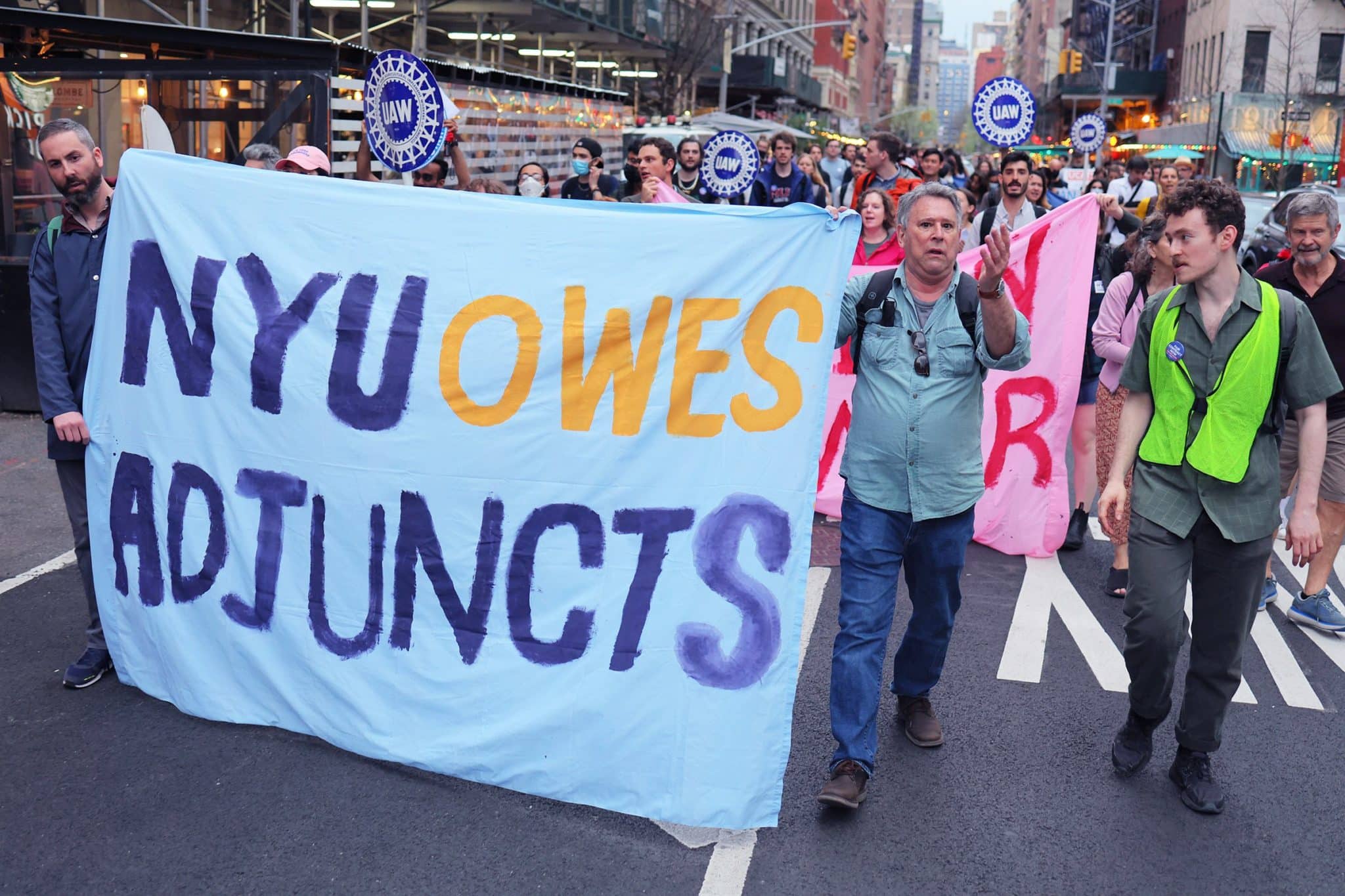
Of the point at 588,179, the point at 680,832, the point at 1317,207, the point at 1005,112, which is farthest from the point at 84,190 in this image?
the point at 1005,112

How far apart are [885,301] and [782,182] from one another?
28.6ft

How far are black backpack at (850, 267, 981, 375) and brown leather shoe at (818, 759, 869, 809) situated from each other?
4.22 feet

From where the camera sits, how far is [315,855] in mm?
3744

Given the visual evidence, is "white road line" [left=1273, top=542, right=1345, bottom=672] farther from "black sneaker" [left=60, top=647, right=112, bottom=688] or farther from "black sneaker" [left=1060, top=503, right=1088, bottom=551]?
"black sneaker" [left=60, top=647, right=112, bottom=688]

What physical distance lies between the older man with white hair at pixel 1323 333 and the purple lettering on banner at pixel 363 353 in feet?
10.6

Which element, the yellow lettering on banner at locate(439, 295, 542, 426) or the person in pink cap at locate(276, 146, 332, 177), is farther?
the person in pink cap at locate(276, 146, 332, 177)

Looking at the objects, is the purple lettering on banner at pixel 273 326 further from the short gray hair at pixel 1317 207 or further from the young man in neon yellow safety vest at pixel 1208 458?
the short gray hair at pixel 1317 207

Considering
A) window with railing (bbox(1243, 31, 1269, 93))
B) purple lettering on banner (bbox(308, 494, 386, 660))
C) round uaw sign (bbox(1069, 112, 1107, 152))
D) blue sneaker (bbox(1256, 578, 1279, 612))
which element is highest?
window with railing (bbox(1243, 31, 1269, 93))

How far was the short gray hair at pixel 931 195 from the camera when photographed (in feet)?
13.5

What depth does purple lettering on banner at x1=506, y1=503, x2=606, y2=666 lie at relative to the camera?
404 centimetres

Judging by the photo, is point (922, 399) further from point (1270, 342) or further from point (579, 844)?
point (579, 844)

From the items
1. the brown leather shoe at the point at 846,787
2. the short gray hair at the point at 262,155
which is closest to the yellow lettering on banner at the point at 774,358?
the brown leather shoe at the point at 846,787

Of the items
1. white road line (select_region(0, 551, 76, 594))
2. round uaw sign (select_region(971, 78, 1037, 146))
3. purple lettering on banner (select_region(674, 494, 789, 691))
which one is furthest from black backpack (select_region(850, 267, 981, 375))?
round uaw sign (select_region(971, 78, 1037, 146))

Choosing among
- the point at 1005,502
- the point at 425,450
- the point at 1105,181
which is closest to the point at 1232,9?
the point at 1105,181
